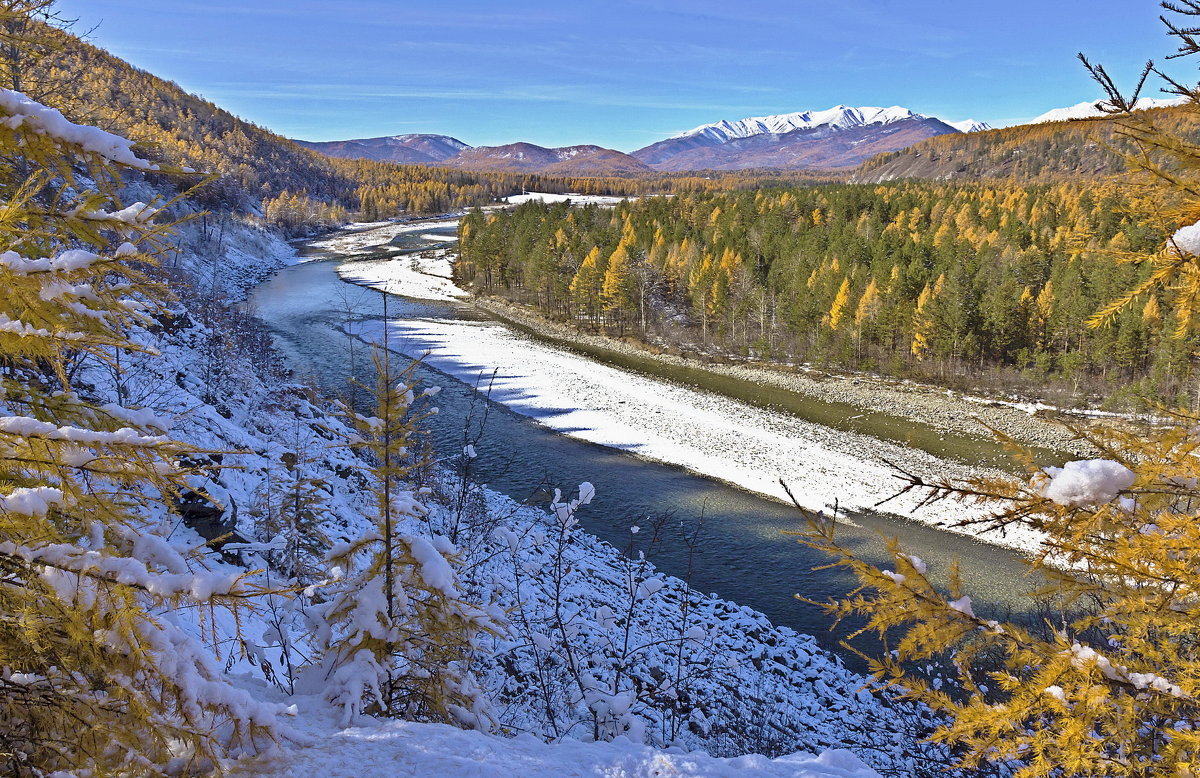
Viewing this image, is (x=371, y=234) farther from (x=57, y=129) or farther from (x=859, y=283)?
(x=57, y=129)

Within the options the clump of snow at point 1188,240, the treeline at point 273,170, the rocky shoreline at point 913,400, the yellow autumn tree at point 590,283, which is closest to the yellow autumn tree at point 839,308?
the rocky shoreline at point 913,400

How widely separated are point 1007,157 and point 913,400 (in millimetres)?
121274

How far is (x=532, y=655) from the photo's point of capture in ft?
36.6

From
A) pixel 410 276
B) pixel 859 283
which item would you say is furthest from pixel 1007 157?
pixel 410 276

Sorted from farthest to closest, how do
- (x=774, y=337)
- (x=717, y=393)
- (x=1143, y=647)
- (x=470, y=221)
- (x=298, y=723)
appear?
(x=470, y=221), (x=774, y=337), (x=717, y=393), (x=298, y=723), (x=1143, y=647)

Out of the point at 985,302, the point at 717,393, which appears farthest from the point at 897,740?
the point at 985,302

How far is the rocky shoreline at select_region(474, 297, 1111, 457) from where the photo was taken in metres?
30.2

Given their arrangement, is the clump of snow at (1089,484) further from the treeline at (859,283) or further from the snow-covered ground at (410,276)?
the snow-covered ground at (410,276)

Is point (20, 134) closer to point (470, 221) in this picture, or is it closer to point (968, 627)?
point (968, 627)

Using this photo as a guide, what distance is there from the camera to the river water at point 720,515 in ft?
56.2

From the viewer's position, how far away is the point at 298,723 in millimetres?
4441

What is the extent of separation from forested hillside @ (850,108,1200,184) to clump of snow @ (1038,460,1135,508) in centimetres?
11591

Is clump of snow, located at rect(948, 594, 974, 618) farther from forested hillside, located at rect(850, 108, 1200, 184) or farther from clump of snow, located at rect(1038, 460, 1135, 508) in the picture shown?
forested hillside, located at rect(850, 108, 1200, 184)

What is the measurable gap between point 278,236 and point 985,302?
88.0m
